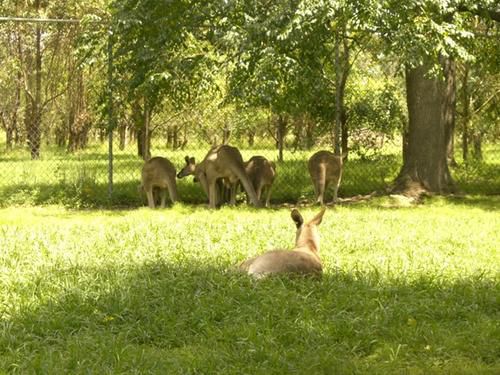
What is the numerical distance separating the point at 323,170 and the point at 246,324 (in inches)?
302

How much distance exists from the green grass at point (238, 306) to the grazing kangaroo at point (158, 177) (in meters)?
3.73

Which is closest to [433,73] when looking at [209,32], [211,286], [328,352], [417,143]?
[417,143]

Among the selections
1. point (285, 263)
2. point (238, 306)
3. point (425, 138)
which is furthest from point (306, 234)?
point (425, 138)

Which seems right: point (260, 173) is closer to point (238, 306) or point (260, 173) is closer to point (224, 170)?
point (224, 170)

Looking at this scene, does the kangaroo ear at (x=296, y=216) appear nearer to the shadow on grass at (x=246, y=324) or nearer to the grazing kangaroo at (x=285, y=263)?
the grazing kangaroo at (x=285, y=263)

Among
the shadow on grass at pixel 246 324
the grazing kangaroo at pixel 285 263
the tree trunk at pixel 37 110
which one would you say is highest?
the tree trunk at pixel 37 110

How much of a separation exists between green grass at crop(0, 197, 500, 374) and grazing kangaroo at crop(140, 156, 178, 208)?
3.73 metres

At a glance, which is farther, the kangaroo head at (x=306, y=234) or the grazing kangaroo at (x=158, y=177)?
the grazing kangaroo at (x=158, y=177)

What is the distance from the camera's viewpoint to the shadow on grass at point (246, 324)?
4.34m

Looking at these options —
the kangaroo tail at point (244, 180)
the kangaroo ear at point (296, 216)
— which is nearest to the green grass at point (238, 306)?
the kangaroo ear at point (296, 216)

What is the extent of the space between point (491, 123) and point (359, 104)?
21.1 ft

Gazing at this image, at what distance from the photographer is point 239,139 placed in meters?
29.5

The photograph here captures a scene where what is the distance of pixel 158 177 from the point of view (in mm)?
12156

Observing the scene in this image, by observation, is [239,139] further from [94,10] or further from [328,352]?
[328,352]
